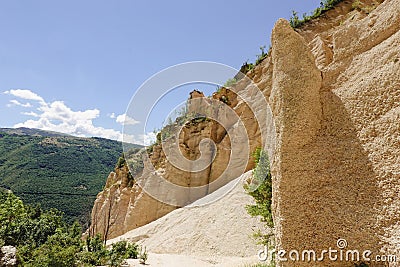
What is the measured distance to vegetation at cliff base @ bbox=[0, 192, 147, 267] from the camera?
948 cm

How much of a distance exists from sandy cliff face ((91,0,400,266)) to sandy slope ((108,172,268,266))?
6703mm

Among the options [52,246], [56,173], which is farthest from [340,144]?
[56,173]

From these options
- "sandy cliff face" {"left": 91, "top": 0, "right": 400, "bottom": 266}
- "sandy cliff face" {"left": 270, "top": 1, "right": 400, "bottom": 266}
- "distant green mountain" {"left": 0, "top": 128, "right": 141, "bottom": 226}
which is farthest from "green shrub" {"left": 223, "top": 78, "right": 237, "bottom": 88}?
"distant green mountain" {"left": 0, "top": 128, "right": 141, "bottom": 226}

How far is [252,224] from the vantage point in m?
14.4

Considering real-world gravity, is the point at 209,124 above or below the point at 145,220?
above

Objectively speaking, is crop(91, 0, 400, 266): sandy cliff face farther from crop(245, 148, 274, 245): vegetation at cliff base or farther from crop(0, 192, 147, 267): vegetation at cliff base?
crop(0, 192, 147, 267): vegetation at cliff base

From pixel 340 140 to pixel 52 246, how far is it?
989cm

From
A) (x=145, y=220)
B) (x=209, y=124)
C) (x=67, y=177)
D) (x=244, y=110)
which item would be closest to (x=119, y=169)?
(x=145, y=220)

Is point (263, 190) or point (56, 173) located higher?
point (56, 173)

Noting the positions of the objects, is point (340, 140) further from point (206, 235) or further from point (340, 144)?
point (206, 235)

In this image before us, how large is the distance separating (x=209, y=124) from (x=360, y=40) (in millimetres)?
18103

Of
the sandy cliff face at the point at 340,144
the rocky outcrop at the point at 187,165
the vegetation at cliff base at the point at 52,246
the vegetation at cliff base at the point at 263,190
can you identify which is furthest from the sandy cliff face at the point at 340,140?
the rocky outcrop at the point at 187,165

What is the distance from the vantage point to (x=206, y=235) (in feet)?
48.9

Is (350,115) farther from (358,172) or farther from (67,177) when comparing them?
(67,177)
